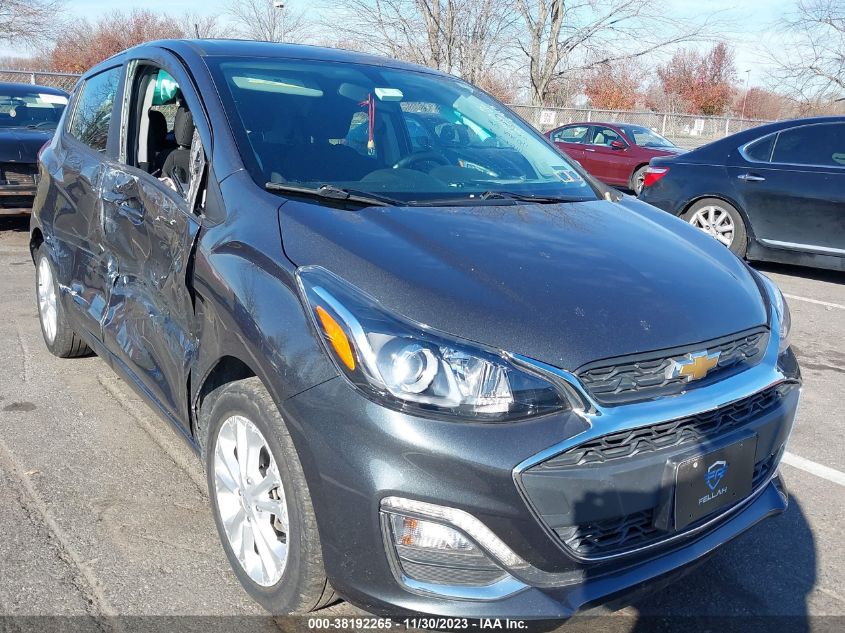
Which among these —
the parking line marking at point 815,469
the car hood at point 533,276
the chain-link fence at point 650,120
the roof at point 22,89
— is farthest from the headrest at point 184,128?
the chain-link fence at point 650,120

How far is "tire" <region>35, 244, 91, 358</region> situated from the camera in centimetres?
442

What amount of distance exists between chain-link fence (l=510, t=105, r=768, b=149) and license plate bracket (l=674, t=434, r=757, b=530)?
71.7 ft

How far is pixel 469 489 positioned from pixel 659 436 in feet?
1.75

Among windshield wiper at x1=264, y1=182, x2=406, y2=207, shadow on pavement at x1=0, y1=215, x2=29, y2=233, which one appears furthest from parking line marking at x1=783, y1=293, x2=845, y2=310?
shadow on pavement at x1=0, y1=215, x2=29, y2=233

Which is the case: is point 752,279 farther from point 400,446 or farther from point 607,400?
point 400,446

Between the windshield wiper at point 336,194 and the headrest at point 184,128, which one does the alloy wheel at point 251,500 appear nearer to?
the windshield wiper at point 336,194

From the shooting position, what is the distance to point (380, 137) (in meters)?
3.24

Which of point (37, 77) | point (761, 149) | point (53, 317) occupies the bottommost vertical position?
point (53, 317)

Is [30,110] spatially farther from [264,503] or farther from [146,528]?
[264,503]

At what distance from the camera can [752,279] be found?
2770 millimetres

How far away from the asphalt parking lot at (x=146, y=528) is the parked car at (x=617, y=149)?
1080 centimetres

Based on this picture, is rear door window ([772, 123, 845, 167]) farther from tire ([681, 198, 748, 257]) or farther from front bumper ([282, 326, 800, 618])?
front bumper ([282, 326, 800, 618])

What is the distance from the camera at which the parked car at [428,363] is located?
76.9 inches

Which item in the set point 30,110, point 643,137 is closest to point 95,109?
point 30,110
